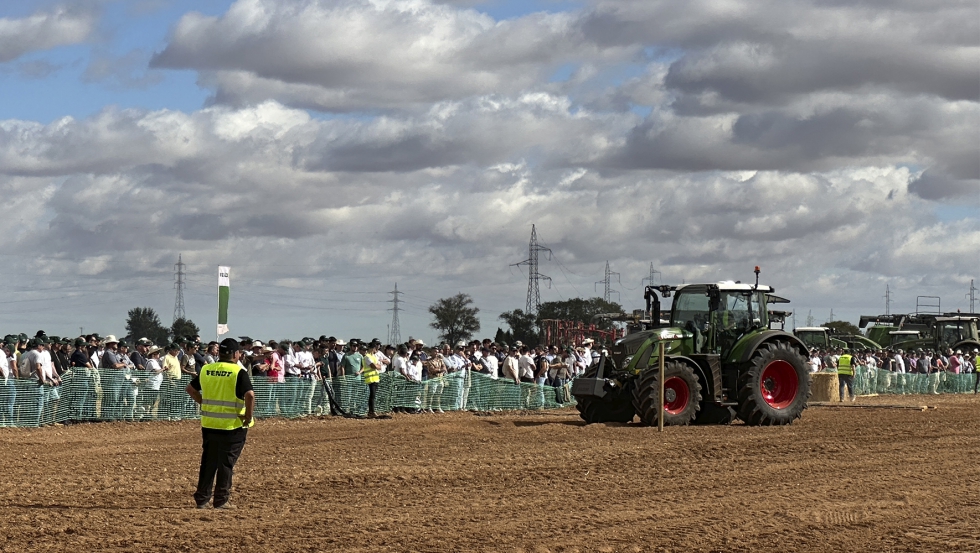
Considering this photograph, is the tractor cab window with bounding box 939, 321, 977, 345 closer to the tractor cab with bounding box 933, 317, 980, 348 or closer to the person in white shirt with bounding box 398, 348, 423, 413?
the tractor cab with bounding box 933, 317, 980, 348

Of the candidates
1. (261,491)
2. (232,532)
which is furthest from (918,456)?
(232,532)

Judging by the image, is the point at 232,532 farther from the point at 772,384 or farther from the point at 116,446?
the point at 772,384

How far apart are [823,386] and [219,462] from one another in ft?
79.7

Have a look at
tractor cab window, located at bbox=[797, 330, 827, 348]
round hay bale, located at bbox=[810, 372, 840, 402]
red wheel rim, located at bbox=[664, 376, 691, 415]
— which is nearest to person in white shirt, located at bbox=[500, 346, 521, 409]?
red wheel rim, located at bbox=[664, 376, 691, 415]

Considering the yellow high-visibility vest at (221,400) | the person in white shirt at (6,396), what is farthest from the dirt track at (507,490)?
the yellow high-visibility vest at (221,400)

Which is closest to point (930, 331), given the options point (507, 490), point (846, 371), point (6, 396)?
point (846, 371)

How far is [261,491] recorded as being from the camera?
1227 cm

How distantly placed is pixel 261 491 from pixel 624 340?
382 inches

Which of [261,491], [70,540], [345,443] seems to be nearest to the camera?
[70,540]

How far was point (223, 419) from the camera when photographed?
1091cm

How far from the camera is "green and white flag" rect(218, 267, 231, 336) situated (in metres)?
21.2

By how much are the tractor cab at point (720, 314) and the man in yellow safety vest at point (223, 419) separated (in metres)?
11.0

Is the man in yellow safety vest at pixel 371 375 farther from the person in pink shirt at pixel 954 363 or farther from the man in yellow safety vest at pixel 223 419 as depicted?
the person in pink shirt at pixel 954 363

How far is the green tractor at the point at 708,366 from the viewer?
1986 cm
